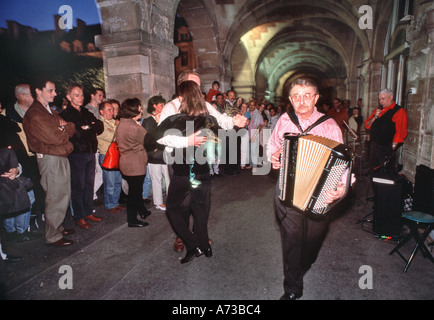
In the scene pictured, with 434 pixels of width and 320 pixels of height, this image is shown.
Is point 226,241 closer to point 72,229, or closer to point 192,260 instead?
point 192,260

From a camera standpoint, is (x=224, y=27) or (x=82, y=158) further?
(x=224, y=27)

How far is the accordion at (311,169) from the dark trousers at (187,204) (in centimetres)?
106

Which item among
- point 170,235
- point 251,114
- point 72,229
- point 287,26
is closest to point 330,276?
point 170,235

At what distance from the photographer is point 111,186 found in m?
4.81

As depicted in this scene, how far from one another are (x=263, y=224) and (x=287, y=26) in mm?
13306

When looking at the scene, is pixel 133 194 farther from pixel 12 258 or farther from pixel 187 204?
pixel 12 258

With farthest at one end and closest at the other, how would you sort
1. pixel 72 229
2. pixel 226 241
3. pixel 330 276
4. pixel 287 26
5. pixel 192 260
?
pixel 287 26 < pixel 72 229 < pixel 226 241 < pixel 192 260 < pixel 330 276

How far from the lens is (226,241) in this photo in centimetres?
372

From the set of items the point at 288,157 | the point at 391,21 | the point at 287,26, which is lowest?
the point at 288,157

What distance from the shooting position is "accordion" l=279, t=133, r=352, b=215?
79.4 inches

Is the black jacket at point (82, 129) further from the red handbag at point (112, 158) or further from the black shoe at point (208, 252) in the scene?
the black shoe at point (208, 252)

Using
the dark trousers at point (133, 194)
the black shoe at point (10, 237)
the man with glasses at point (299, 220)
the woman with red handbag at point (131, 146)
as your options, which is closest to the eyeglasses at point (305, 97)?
the man with glasses at point (299, 220)

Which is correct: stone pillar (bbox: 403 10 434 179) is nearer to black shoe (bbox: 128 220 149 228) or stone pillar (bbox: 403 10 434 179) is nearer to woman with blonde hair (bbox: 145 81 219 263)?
woman with blonde hair (bbox: 145 81 219 263)

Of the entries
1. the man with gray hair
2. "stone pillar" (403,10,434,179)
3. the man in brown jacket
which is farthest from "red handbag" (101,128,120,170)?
"stone pillar" (403,10,434,179)
